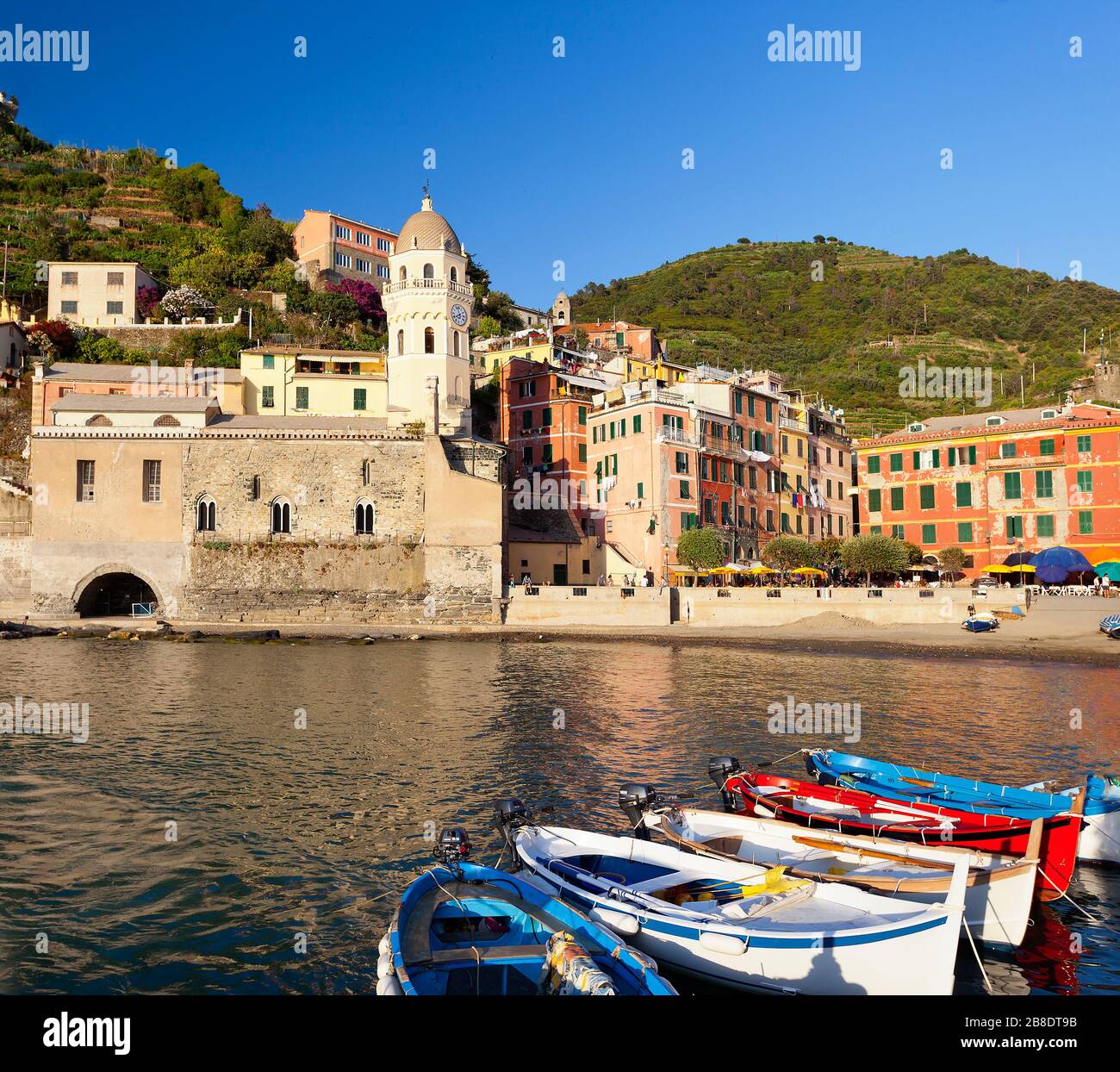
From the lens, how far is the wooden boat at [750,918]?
8.89 meters

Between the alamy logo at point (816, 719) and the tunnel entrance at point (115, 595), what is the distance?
42468 mm

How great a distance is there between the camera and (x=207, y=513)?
55.3 meters

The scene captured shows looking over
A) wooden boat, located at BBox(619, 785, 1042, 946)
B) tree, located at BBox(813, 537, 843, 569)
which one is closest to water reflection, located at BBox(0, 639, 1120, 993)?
wooden boat, located at BBox(619, 785, 1042, 946)

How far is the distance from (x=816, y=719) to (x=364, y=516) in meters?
35.6

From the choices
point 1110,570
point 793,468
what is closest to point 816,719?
point 1110,570

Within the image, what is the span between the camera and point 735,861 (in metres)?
11.5

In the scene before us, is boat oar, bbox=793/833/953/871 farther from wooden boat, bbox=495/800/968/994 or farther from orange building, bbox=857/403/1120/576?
orange building, bbox=857/403/1120/576

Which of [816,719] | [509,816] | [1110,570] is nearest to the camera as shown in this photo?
[509,816]

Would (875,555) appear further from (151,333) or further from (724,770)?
(151,333)

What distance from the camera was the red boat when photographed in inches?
484

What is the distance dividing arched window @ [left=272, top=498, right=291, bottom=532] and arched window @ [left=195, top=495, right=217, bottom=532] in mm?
3536

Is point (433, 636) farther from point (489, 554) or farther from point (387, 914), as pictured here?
point (387, 914)
